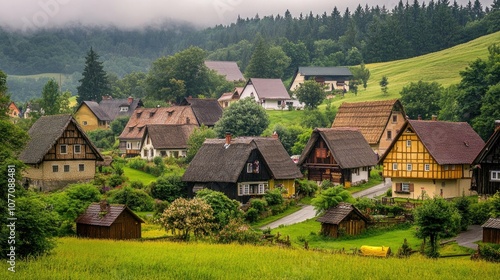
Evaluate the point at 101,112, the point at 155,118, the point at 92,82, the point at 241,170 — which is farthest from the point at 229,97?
the point at 241,170

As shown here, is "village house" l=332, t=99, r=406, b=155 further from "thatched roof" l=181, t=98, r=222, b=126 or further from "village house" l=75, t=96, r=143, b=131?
"village house" l=75, t=96, r=143, b=131

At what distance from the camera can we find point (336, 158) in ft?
216

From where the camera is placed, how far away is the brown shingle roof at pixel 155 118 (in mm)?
89906

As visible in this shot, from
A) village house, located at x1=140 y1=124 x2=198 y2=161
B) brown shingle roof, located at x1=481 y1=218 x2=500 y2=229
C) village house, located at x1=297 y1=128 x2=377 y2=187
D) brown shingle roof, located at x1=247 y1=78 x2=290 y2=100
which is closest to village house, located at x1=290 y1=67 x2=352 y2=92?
brown shingle roof, located at x1=247 y1=78 x2=290 y2=100

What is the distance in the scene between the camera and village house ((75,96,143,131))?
349 ft

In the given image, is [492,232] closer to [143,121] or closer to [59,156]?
[59,156]

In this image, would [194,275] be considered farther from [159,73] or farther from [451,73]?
[451,73]

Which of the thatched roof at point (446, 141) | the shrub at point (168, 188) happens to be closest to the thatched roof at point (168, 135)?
the shrub at point (168, 188)

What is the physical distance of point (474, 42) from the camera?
14650 centimetres

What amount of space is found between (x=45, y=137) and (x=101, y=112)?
46.3 meters

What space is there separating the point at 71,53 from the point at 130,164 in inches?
3642

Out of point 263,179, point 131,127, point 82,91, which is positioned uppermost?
point 82,91

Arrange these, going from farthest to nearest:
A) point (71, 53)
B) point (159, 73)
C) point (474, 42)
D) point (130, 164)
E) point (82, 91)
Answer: point (71, 53)
point (474, 42)
point (82, 91)
point (159, 73)
point (130, 164)

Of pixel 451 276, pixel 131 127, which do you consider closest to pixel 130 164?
pixel 131 127
